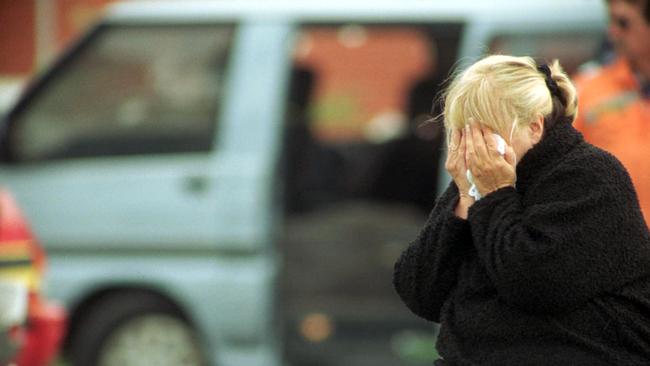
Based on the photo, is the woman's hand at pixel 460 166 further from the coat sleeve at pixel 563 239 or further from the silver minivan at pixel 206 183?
the silver minivan at pixel 206 183

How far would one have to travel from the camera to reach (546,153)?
8.19 ft

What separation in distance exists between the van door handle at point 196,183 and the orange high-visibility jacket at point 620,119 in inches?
96.6

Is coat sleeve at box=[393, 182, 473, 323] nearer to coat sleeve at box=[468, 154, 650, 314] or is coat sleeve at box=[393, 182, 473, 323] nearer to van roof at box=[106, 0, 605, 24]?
coat sleeve at box=[468, 154, 650, 314]

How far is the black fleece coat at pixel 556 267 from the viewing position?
7.87 ft

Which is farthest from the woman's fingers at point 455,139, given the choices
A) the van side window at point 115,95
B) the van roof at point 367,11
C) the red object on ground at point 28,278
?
the van side window at point 115,95

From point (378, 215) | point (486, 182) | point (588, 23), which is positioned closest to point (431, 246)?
point (486, 182)

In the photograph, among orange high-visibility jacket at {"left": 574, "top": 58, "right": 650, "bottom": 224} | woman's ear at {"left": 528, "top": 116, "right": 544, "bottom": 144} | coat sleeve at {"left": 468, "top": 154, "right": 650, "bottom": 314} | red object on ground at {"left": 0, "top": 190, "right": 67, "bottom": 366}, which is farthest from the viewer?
red object on ground at {"left": 0, "top": 190, "right": 67, "bottom": 366}

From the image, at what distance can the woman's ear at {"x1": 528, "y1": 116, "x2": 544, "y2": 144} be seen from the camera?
2.50 meters

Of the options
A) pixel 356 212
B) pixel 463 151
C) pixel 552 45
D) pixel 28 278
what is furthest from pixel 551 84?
pixel 356 212

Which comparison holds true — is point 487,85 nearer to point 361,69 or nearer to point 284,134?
point 284,134

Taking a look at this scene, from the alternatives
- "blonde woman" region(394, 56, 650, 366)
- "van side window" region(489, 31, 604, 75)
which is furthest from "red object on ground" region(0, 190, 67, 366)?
"van side window" region(489, 31, 604, 75)

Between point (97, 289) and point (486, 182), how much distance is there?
4060 mm

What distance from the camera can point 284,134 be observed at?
6371 mm

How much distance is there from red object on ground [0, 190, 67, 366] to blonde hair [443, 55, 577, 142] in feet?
6.73
